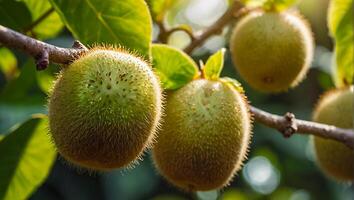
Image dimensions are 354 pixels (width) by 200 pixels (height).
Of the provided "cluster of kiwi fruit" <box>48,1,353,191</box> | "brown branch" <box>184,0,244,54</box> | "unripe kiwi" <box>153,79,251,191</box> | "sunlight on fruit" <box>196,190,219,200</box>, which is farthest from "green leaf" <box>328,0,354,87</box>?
"sunlight on fruit" <box>196,190,219,200</box>

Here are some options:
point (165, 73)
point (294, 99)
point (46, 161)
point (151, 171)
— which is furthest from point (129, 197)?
point (165, 73)

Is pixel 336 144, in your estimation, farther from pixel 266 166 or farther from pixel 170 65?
pixel 266 166

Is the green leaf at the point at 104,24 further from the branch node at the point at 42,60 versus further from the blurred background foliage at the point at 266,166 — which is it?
the blurred background foliage at the point at 266,166

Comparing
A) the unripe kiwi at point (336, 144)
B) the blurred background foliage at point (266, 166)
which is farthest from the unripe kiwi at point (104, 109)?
the blurred background foliage at point (266, 166)

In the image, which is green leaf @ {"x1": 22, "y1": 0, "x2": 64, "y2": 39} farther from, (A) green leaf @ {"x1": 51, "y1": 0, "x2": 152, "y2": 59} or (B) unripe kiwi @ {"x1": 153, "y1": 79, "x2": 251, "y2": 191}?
(B) unripe kiwi @ {"x1": 153, "y1": 79, "x2": 251, "y2": 191}

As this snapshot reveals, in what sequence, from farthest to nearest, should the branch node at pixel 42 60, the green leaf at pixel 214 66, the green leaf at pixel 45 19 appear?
the green leaf at pixel 45 19 → the green leaf at pixel 214 66 → the branch node at pixel 42 60

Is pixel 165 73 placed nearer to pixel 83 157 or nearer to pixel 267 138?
pixel 83 157

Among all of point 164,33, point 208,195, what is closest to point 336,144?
point 164,33
